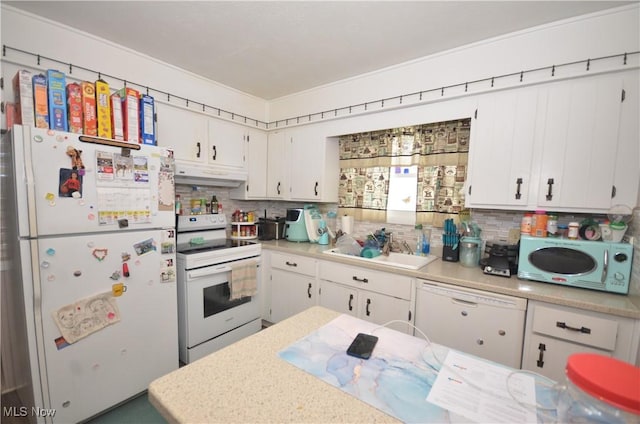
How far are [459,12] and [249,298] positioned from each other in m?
2.72

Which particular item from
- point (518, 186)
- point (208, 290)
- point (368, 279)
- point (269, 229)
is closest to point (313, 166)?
point (269, 229)

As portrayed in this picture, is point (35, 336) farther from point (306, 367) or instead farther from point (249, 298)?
point (306, 367)

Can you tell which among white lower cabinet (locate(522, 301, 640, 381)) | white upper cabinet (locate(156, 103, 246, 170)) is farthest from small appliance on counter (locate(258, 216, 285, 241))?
white lower cabinet (locate(522, 301, 640, 381))

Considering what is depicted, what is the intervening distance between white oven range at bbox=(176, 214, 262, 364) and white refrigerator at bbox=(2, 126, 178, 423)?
0.19 meters

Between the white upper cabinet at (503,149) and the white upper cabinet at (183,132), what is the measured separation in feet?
7.72

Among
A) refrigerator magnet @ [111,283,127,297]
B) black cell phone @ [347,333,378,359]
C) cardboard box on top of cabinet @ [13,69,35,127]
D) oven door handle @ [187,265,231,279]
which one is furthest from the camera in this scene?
oven door handle @ [187,265,231,279]

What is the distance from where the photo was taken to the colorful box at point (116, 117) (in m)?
1.72

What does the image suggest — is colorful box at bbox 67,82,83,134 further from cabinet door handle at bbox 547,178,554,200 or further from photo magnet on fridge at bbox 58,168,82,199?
cabinet door handle at bbox 547,178,554,200

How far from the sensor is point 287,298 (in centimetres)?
260

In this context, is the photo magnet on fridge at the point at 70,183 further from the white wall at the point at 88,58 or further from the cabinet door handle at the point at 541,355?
the cabinet door handle at the point at 541,355

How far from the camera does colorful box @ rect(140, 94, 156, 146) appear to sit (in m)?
1.84

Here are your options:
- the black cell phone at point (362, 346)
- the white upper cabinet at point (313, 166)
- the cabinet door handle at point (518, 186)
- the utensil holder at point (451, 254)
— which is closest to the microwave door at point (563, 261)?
the cabinet door handle at point (518, 186)

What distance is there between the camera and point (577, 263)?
5.10 feet

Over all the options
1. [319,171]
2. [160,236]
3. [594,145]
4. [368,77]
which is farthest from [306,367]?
[368,77]
